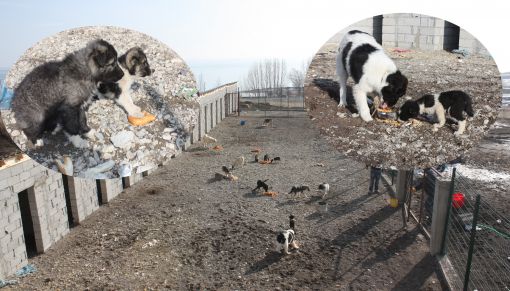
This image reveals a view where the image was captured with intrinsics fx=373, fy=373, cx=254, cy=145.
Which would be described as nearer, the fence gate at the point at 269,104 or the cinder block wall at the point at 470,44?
the cinder block wall at the point at 470,44

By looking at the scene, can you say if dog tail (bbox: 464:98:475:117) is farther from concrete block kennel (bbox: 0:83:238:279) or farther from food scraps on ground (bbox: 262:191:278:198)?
food scraps on ground (bbox: 262:191:278:198)

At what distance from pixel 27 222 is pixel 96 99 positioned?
724cm

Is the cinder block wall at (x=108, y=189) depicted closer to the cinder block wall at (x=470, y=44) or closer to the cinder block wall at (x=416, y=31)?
the cinder block wall at (x=416, y=31)

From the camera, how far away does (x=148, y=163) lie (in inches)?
167

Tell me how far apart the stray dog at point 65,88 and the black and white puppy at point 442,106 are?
2906mm

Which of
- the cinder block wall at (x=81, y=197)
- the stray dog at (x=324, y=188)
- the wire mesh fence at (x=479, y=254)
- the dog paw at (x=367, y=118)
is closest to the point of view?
the dog paw at (x=367, y=118)

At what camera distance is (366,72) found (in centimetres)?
383

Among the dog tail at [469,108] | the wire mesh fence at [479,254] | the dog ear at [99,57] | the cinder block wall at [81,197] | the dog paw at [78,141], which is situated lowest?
the wire mesh fence at [479,254]

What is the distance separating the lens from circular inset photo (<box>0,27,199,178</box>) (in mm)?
3879

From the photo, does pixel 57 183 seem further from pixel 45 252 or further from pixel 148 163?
pixel 148 163

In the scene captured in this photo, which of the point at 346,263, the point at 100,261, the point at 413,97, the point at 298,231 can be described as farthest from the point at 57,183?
the point at 413,97

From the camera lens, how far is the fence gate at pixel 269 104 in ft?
98.6

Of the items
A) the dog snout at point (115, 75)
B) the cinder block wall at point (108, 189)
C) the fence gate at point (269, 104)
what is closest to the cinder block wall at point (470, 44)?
the dog snout at point (115, 75)

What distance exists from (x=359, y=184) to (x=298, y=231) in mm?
4510
